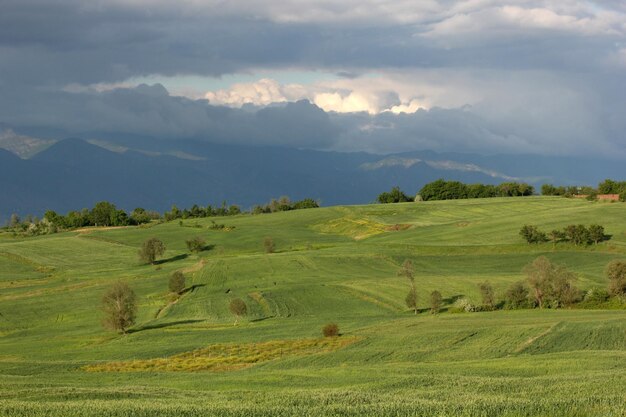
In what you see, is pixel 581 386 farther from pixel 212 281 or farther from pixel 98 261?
pixel 98 261

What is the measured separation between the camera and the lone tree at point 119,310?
78.4m

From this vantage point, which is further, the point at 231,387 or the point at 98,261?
the point at 98,261

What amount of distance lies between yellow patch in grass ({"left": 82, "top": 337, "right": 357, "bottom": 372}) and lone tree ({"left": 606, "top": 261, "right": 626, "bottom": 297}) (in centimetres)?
3547

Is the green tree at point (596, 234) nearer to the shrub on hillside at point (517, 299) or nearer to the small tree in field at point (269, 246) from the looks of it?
the shrub on hillside at point (517, 299)

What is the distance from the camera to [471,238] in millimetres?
133875

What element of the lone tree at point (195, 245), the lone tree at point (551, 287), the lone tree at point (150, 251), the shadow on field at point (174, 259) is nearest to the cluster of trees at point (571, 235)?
the lone tree at point (551, 287)

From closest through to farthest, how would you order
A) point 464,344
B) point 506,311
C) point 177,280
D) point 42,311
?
point 464,344 < point 506,311 < point 42,311 < point 177,280

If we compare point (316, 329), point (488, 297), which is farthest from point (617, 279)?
point (316, 329)

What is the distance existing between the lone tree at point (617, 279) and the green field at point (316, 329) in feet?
18.4

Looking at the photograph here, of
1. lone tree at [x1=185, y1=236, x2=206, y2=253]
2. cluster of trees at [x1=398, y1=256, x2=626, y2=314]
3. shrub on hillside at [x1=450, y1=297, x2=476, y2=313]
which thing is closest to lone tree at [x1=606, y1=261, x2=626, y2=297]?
cluster of trees at [x1=398, y1=256, x2=626, y2=314]

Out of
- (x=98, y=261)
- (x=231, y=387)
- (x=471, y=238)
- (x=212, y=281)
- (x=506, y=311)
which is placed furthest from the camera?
(x=98, y=261)

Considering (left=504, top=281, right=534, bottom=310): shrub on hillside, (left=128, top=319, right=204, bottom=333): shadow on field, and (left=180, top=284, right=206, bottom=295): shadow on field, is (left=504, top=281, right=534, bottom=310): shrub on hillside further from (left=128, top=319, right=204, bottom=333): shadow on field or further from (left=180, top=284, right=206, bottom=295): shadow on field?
(left=180, top=284, right=206, bottom=295): shadow on field

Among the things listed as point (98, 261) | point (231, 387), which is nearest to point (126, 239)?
point (98, 261)

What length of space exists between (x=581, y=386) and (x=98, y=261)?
121 metres
